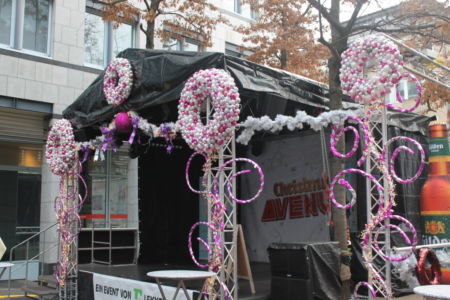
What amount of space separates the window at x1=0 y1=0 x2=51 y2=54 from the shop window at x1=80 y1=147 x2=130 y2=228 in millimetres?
3406

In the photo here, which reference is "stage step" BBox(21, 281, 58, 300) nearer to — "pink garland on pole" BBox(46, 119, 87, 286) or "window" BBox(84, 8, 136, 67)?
"pink garland on pole" BBox(46, 119, 87, 286)

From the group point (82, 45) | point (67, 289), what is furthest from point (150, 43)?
point (67, 289)

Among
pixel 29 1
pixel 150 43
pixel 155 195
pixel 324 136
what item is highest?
pixel 29 1

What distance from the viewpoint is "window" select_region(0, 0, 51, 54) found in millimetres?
11703

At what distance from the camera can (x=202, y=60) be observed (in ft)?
22.1

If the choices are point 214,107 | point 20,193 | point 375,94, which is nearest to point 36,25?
point 20,193

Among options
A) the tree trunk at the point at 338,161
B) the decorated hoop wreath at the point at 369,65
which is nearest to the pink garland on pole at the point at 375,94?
the decorated hoop wreath at the point at 369,65

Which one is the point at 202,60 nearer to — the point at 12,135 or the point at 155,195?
the point at 155,195

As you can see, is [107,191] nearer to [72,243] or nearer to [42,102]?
[42,102]

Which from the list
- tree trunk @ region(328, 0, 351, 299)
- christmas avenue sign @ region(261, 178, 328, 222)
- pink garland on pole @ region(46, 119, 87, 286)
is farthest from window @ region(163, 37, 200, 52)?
tree trunk @ region(328, 0, 351, 299)

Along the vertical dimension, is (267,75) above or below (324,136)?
above

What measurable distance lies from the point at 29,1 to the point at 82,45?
66.1 inches

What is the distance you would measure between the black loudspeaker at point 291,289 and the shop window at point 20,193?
798cm

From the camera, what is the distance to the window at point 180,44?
14.7 meters
